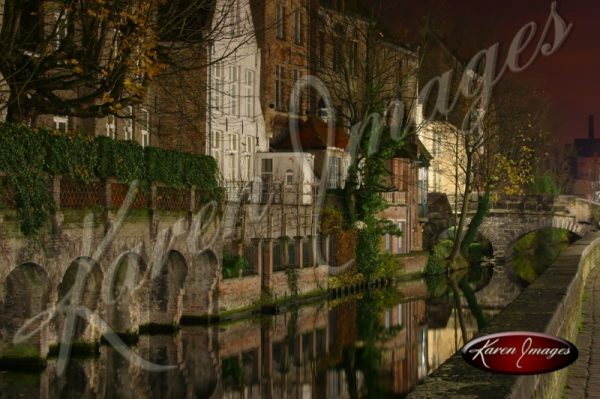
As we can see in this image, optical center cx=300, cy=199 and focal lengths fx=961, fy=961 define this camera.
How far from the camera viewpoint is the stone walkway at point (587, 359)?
37.9 feet

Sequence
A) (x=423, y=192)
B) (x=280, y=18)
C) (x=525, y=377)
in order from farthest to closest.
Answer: (x=423, y=192), (x=280, y=18), (x=525, y=377)

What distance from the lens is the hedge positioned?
19.4m

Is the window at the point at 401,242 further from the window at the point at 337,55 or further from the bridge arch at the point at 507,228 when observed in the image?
the bridge arch at the point at 507,228

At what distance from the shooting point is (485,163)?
56.2 meters

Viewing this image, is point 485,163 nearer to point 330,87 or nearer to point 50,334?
point 330,87

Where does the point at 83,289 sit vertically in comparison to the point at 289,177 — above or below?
below

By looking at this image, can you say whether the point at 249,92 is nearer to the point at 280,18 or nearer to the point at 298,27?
the point at 280,18

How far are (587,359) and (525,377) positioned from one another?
6.04 m

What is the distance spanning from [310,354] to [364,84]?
828 inches

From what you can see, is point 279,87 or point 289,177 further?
point 279,87

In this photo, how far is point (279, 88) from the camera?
143 feet

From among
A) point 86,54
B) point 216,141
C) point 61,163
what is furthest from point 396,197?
point 86,54

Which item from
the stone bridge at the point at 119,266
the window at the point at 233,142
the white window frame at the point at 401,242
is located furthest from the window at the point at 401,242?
the stone bridge at the point at 119,266

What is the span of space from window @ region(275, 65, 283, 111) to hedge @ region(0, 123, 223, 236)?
1623 cm
